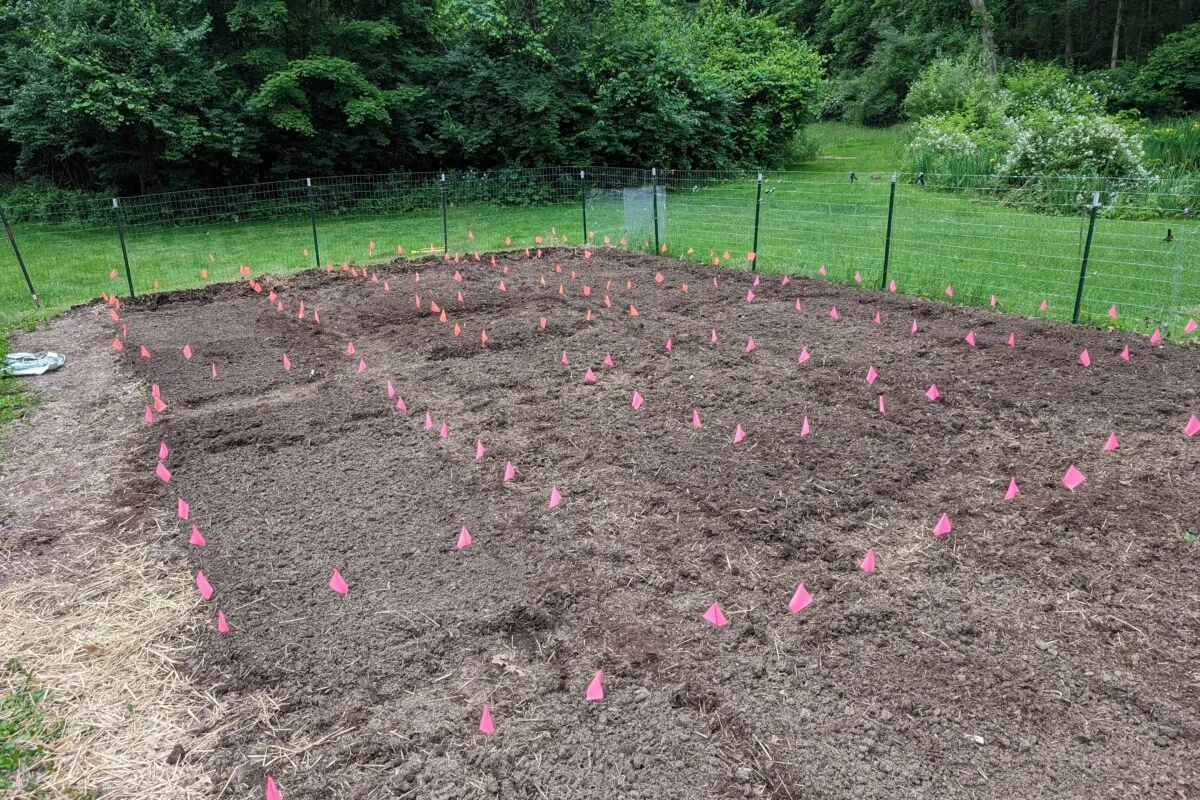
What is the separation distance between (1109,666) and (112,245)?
13.7 m

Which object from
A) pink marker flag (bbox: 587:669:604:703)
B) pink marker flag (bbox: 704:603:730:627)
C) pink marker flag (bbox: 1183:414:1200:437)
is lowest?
pink marker flag (bbox: 587:669:604:703)

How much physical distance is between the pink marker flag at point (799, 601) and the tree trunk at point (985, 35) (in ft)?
75.0

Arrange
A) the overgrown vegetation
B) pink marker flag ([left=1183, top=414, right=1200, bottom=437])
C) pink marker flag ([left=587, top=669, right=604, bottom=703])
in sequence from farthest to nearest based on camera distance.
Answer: pink marker flag ([left=1183, top=414, right=1200, bottom=437]) → pink marker flag ([left=587, top=669, right=604, bottom=703]) → the overgrown vegetation

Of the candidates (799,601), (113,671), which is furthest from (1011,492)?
(113,671)

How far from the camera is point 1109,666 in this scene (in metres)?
2.36

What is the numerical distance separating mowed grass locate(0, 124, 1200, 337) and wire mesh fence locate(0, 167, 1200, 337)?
0.03 m

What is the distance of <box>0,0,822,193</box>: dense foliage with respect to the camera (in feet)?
41.1

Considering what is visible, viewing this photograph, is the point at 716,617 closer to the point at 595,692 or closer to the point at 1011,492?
the point at 595,692

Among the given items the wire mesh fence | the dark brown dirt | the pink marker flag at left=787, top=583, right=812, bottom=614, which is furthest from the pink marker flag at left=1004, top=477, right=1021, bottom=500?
the wire mesh fence

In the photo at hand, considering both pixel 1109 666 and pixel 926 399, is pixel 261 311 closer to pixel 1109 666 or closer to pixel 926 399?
pixel 926 399

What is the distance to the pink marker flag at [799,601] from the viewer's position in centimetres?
267

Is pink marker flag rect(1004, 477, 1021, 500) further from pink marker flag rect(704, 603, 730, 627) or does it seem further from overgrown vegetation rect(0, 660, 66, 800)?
overgrown vegetation rect(0, 660, 66, 800)

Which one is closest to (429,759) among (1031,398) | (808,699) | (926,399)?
(808,699)

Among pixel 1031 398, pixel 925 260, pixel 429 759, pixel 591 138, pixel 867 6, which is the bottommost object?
pixel 429 759
